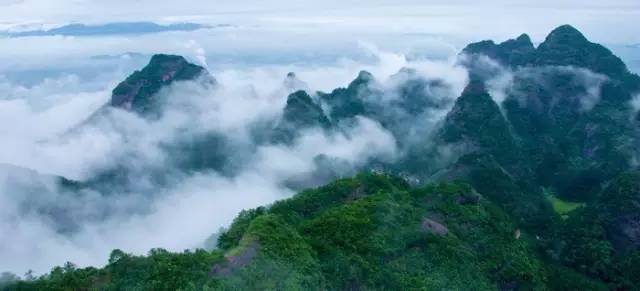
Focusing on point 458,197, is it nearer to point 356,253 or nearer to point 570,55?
point 356,253

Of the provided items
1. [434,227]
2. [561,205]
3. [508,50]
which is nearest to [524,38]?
[508,50]

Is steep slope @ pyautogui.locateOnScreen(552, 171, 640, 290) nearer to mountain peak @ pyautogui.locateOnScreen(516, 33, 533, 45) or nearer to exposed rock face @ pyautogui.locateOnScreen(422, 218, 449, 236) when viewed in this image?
exposed rock face @ pyautogui.locateOnScreen(422, 218, 449, 236)

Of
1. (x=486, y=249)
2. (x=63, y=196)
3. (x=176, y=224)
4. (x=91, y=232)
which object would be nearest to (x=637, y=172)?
(x=486, y=249)

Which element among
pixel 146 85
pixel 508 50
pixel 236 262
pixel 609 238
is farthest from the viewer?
pixel 508 50

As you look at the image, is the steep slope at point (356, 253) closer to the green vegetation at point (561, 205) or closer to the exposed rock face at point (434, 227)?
the exposed rock face at point (434, 227)

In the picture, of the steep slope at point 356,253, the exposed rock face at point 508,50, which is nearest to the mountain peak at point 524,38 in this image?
the exposed rock face at point 508,50

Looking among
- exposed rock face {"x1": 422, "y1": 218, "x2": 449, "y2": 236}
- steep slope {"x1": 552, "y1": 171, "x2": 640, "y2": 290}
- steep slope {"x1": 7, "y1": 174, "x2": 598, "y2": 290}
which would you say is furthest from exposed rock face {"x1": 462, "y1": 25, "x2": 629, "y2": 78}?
exposed rock face {"x1": 422, "y1": 218, "x2": 449, "y2": 236}
